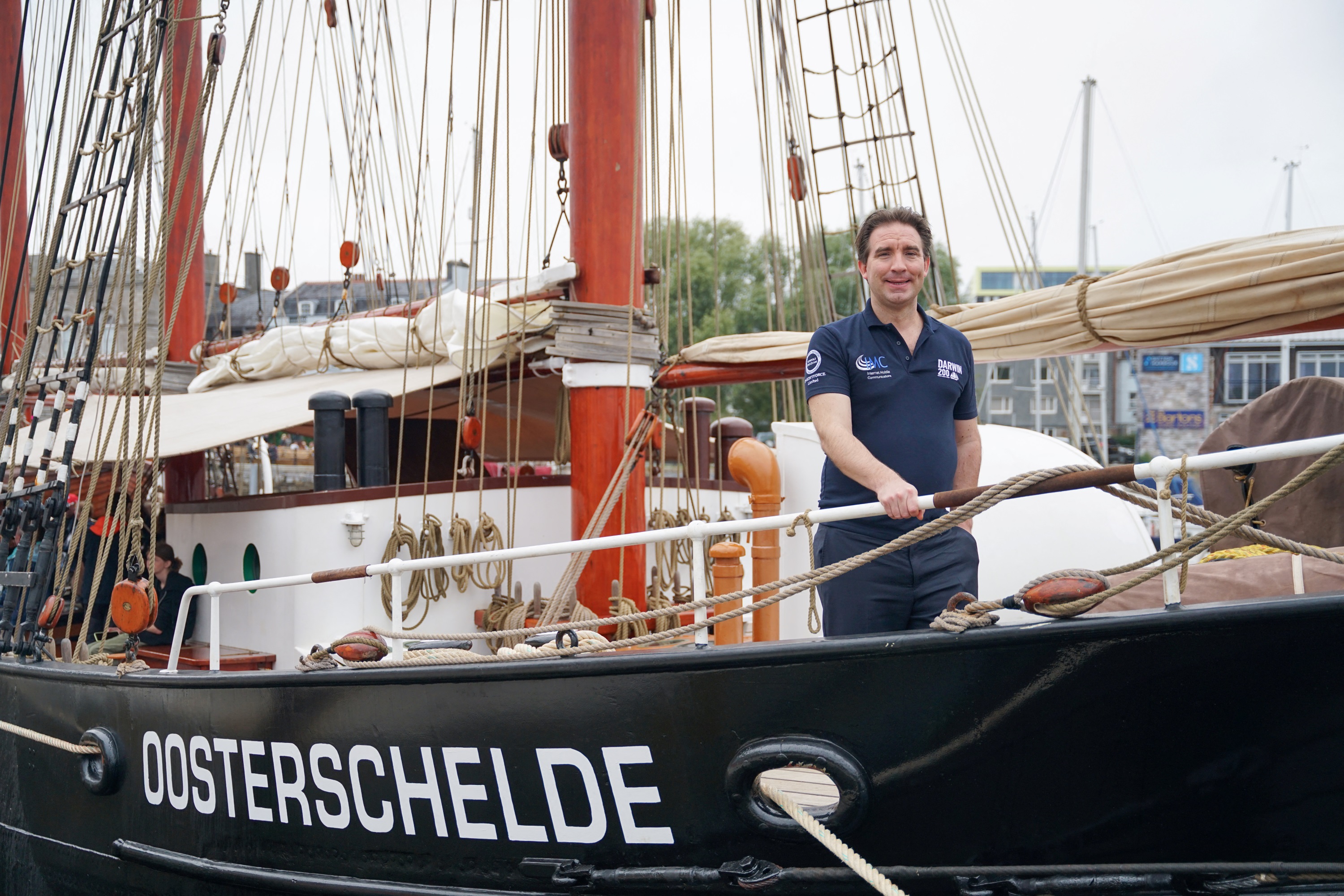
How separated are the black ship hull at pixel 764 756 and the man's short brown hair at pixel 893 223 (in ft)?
3.10

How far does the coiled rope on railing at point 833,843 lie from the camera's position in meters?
2.23

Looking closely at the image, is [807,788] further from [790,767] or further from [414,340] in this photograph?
[414,340]

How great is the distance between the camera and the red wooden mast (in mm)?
4723

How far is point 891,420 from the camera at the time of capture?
99.9 inches

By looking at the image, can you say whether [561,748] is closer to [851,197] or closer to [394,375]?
[394,375]

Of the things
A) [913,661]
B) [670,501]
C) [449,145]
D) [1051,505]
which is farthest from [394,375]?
[913,661]

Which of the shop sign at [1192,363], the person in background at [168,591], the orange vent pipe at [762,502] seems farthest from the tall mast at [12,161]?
the shop sign at [1192,363]

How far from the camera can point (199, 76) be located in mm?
9070

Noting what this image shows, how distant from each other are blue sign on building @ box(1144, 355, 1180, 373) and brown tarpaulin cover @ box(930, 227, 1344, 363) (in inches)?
1399

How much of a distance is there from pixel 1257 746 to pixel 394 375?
491 centimetres

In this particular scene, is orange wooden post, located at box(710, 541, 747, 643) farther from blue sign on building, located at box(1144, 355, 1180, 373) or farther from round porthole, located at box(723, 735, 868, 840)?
blue sign on building, located at box(1144, 355, 1180, 373)

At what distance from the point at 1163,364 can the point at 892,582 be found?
124 ft

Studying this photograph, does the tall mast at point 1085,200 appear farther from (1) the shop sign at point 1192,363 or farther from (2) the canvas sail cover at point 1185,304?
(1) the shop sign at point 1192,363

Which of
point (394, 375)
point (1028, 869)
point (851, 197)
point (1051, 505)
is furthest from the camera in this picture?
point (851, 197)
